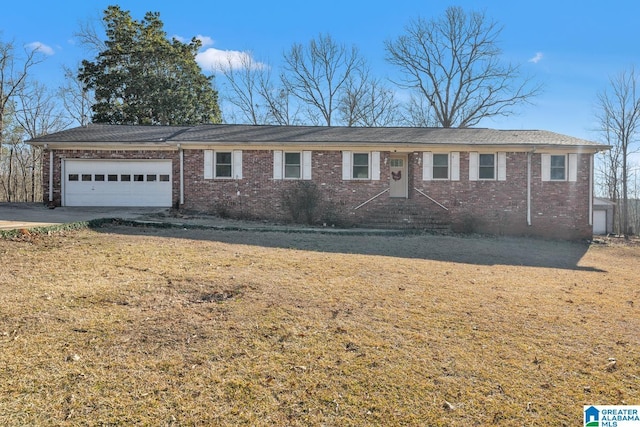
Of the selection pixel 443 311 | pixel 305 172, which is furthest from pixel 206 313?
pixel 305 172

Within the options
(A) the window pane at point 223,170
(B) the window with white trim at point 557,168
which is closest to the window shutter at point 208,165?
(A) the window pane at point 223,170

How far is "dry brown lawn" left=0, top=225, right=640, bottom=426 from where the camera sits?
2.53 meters

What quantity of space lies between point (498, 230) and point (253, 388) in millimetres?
14126

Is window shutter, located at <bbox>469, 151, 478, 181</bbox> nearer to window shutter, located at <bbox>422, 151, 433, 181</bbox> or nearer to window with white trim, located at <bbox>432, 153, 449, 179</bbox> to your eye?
window with white trim, located at <bbox>432, 153, 449, 179</bbox>

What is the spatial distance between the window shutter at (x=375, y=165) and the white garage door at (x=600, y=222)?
13373mm

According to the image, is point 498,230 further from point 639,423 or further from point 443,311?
point 639,423

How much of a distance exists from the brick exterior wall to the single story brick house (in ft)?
0.13

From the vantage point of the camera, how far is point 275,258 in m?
7.10

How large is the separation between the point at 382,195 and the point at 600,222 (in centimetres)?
1364

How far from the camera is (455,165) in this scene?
15273 millimetres

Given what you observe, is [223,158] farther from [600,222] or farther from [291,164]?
[600,222]

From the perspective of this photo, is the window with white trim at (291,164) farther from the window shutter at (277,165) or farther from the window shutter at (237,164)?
the window shutter at (237,164)

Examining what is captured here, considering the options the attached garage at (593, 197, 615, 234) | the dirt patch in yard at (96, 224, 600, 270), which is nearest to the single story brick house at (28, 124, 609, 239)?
the dirt patch in yard at (96, 224, 600, 270)

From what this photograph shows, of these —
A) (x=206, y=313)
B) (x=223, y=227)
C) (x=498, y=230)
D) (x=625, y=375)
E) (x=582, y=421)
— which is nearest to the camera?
(x=582, y=421)
